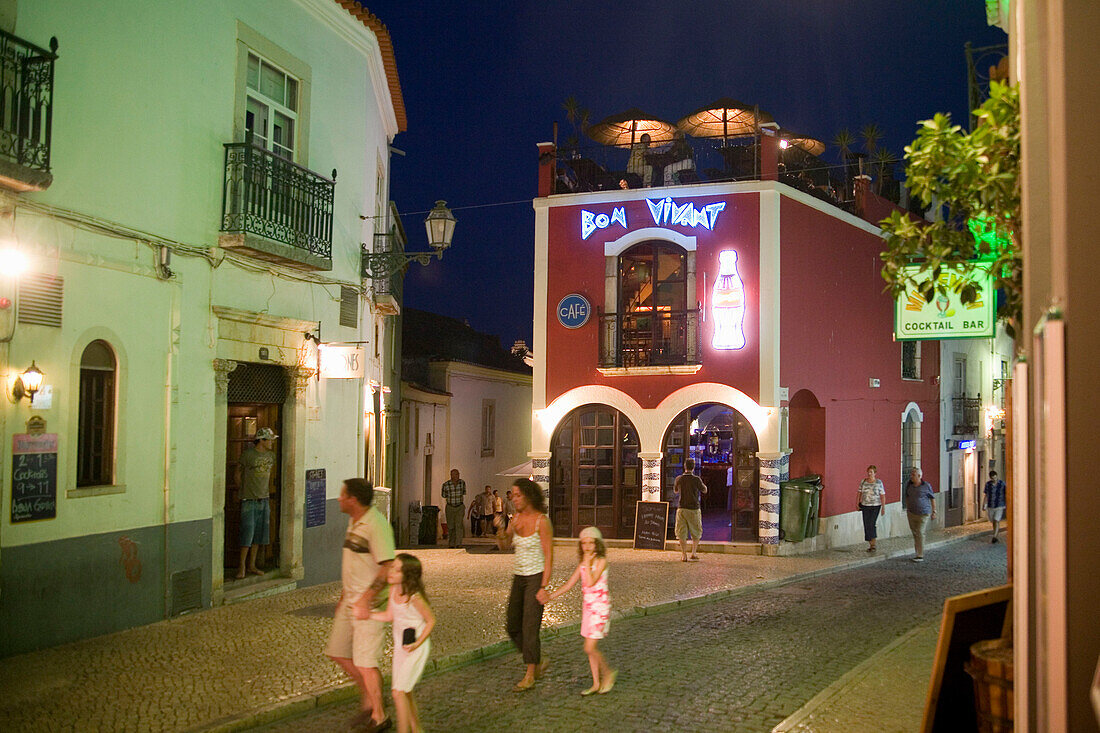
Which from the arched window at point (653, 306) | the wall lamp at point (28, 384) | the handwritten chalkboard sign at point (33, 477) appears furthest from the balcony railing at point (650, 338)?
the wall lamp at point (28, 384)

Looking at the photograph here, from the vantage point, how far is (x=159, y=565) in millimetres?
9633

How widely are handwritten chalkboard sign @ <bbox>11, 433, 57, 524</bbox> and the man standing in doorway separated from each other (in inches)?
116

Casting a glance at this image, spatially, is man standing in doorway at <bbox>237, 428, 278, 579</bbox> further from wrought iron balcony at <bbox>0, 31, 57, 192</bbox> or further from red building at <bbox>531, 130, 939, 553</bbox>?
red building at <bbox>531, 130, 939, 553</bbox>

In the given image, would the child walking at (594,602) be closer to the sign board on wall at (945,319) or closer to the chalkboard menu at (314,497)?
the sign board on wall at (945,319)

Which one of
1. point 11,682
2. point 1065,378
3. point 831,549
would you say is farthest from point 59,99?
point 831,549

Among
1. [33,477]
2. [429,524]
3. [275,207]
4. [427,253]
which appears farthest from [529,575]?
[429,524]

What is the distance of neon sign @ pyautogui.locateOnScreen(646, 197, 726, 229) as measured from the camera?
18.0 meters

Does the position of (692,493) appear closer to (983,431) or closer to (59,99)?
(59,99)

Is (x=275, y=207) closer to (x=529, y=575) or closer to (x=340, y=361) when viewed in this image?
(x=340, y=361)

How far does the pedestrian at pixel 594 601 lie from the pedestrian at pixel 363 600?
5.46 ft

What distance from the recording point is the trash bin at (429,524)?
2286 centimetres

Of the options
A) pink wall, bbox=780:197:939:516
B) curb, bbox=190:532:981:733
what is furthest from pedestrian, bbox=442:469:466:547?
curb, bbox=190:532:981:733

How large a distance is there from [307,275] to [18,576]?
5352 mm

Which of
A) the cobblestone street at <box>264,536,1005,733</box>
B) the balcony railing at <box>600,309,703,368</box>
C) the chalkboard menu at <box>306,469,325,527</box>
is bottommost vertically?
the cobblestone street at <box>264,536,1005,733</box>
